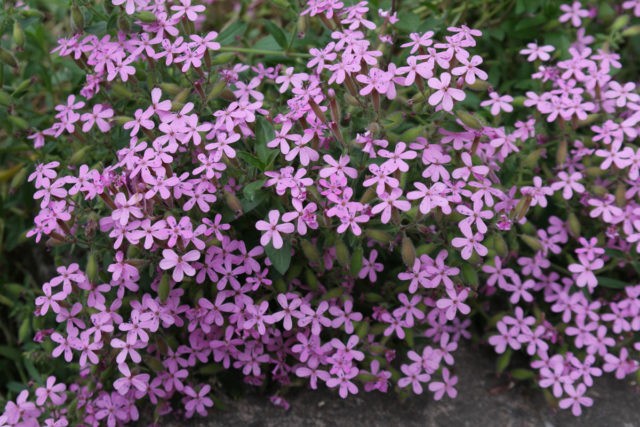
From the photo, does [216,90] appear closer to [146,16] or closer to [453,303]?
[146,16]

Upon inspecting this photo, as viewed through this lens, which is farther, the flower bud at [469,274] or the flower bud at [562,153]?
the flower bud at [562,153]

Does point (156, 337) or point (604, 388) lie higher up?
point (156, 337)

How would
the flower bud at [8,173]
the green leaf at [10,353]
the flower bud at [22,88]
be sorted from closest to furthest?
1. the flower bud at [22,88]
2. the green leaf at [10,353]
3. the flower bud at [8,173]

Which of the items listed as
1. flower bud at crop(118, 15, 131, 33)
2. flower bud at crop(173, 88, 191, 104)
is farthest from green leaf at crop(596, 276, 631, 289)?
flower bud at crop(118, 15, 131, 33)

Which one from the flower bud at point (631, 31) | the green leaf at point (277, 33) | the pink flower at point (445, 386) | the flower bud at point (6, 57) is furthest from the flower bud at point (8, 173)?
the flower bud at point (631, 31)

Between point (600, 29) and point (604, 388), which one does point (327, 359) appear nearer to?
point (604, 388)

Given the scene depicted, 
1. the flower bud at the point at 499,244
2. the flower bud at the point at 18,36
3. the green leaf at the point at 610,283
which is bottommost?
the green leaf at the point at 610,283

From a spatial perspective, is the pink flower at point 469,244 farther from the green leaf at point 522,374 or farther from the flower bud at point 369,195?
the green leaf at point 522,374

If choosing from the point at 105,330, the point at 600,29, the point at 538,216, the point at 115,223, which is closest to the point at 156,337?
the point at 105,330
